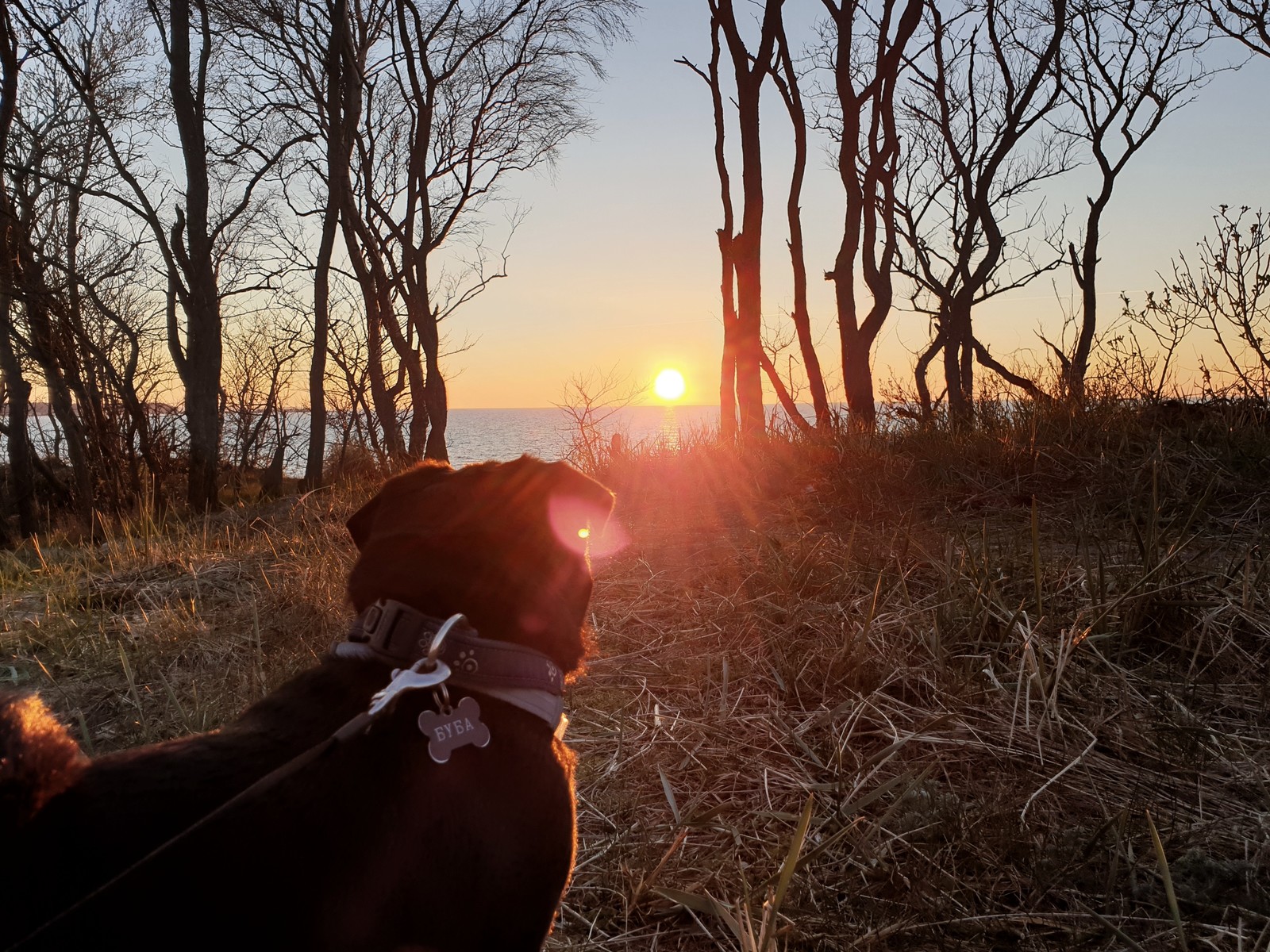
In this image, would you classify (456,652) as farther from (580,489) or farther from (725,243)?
(725,243)

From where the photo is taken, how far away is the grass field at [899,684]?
2.03m

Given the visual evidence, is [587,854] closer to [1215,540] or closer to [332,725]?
[332,725]

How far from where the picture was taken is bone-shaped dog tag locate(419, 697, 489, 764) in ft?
4.59

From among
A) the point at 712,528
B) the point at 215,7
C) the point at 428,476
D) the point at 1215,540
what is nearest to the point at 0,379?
the point at 215,7

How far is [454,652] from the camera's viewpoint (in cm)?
157

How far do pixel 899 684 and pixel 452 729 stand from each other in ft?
7.39

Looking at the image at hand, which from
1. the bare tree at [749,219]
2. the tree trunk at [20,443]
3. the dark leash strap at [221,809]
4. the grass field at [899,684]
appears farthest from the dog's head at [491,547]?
the tree trunk at [20,443]

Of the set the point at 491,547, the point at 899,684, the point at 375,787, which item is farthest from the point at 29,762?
the point at 899,684

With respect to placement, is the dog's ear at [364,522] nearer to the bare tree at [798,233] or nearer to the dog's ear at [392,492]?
the dog's ear at [392,492]

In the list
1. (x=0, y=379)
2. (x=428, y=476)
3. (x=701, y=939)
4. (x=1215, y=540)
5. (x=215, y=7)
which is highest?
(x=215, y=7)

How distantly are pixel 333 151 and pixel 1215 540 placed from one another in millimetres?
15132

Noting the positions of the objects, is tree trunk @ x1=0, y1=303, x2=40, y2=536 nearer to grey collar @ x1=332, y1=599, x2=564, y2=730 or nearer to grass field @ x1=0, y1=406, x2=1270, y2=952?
grass field @ x1=0, y1=406, x2=1270, y2=952

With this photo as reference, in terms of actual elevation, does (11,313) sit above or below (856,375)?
above

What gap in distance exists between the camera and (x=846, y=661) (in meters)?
3.14
